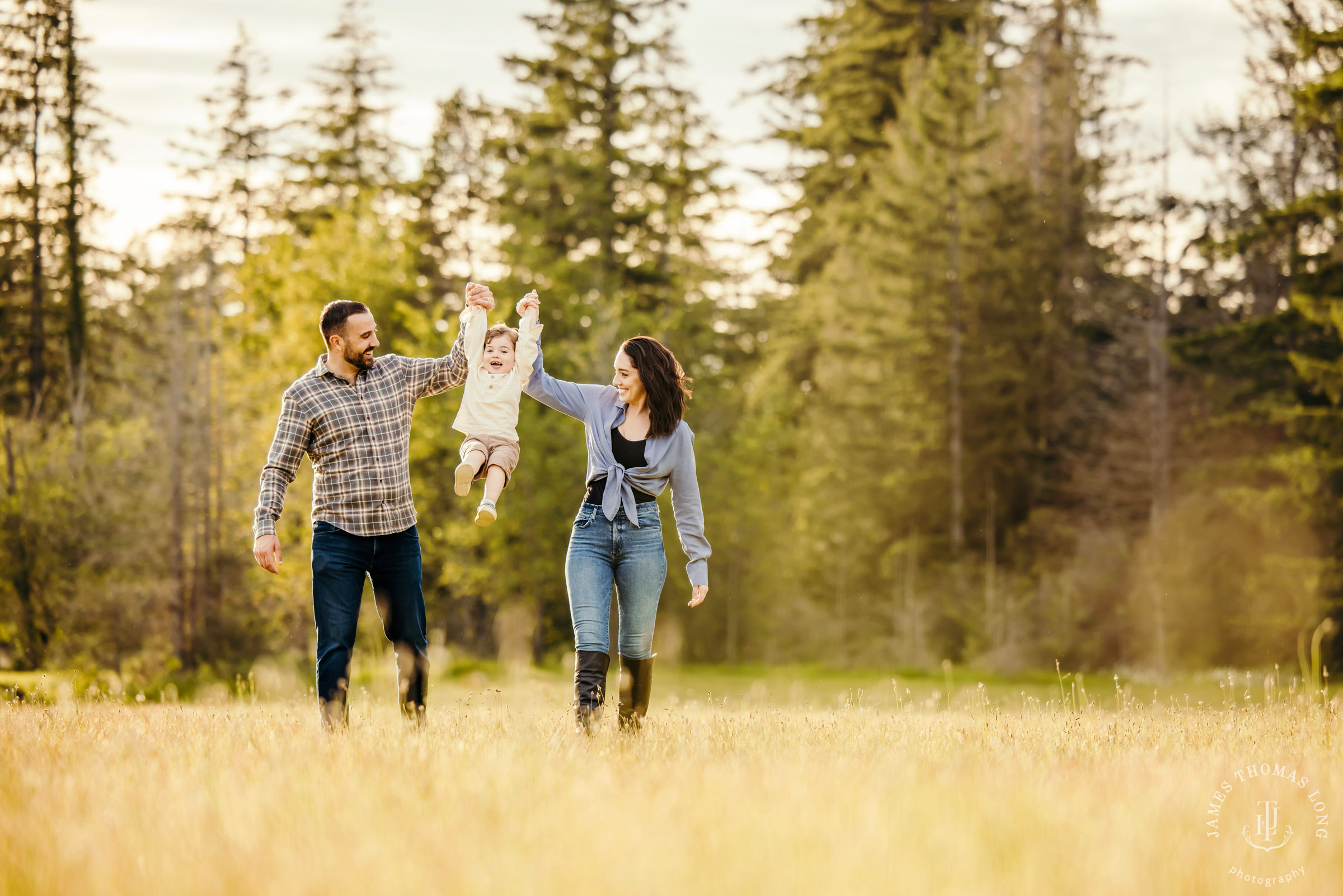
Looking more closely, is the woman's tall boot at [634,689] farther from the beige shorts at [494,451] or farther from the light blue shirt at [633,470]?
the beige shorts at [494,451]

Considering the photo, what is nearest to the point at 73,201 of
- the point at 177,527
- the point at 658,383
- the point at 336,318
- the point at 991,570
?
the point at 177,527

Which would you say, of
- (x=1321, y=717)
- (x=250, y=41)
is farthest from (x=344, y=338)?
(x=250, y=41)

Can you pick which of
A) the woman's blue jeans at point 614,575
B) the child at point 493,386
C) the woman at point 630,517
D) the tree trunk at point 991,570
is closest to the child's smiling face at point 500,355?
the child at point 493,386

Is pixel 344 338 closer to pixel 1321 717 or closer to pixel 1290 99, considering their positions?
pixel 1321 717

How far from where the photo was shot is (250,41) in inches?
1304

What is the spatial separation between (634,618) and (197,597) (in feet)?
67.5

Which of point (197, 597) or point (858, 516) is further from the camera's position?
point (858, 516)

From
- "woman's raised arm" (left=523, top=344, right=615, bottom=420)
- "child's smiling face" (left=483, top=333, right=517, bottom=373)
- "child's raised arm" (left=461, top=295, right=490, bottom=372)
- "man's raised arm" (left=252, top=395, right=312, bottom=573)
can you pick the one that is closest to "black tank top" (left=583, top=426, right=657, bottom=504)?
"woman's raised arm" (left=523, top=344, right=615, bottom=420)

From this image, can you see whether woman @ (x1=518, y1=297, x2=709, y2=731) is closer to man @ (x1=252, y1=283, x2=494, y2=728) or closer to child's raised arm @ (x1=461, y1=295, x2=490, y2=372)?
child's raised arm @ (x1=461, y1=295, x2=490, y2=372)

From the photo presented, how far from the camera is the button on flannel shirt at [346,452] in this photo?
557cm

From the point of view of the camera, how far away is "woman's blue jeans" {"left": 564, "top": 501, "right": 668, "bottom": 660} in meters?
5.45

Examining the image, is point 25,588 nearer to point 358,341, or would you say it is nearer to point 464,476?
point 358,341

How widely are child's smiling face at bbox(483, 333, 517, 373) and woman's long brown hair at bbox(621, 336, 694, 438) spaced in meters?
0.67

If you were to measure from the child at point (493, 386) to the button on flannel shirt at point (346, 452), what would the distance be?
0.36m
